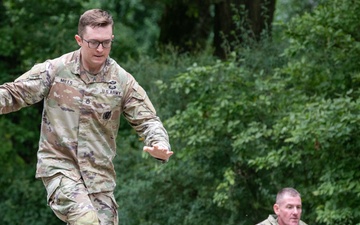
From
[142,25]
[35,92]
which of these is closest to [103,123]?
[35,92]

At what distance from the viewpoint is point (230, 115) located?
14516 mm

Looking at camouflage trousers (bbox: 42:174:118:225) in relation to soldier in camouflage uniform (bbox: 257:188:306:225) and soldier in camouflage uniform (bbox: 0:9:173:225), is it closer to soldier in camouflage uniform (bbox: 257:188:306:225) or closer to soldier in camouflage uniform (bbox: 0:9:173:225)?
soldier in camouflage uniform (bbox: 0:9:173:225)

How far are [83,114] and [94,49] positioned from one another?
1.49ft

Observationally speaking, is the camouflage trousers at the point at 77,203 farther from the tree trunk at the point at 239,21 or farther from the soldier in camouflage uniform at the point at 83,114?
the tree trunk at the point at 239,21

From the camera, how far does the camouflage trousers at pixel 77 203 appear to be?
23.9ft

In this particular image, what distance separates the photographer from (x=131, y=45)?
20875 millimetres

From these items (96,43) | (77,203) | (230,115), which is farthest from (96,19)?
(230,115)

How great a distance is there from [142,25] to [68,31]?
3432mm

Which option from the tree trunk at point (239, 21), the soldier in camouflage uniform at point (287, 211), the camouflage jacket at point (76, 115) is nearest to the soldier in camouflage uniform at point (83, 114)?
the camouflage jacket at point (76, 115)

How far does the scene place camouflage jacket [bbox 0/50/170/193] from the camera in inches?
294

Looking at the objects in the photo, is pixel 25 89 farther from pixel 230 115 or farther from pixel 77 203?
pixel 230 115

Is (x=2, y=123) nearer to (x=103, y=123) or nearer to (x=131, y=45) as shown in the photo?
(x=131, y=45)

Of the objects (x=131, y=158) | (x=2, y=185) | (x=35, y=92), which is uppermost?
(x=35, y=92)

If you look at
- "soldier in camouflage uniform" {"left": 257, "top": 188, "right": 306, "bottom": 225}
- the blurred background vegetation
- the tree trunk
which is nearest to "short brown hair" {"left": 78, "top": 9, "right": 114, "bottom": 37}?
"soldier in camouflage uniform" {"left": 257, "top": 188, "right": 306, "bottom": 225}
